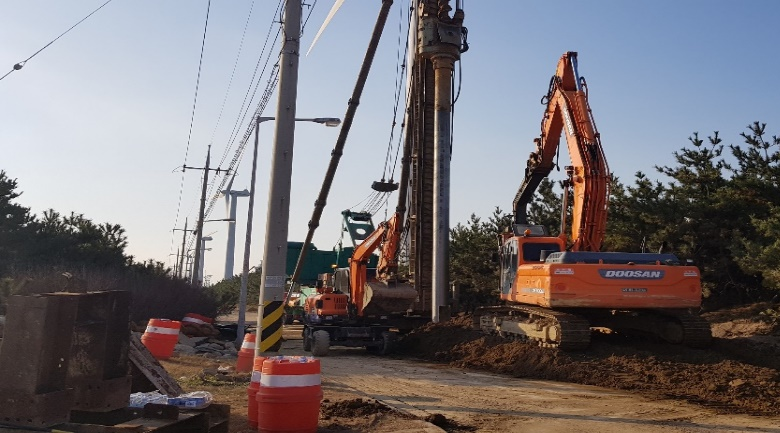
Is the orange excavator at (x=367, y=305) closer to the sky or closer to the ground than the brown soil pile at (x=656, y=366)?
closer to the sky

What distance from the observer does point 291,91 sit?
38.4 ft

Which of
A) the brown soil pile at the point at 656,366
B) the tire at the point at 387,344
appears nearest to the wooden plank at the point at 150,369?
the brown soil pile at the point at 656,366

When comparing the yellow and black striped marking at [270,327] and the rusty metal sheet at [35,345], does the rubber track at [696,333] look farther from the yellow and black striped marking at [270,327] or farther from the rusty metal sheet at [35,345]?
the rusty metal sheet at [35,345]

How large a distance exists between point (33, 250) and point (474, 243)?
68.0 ft

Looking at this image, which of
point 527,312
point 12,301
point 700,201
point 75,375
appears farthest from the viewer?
point 700,201

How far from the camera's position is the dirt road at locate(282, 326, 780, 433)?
340 inches

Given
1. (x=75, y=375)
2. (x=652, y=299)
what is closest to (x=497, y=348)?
(x=652, y=299)

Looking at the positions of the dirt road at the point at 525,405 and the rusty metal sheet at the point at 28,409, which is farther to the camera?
the dirt road at the point at 525,405

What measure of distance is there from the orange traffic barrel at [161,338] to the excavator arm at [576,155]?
9.20 meters

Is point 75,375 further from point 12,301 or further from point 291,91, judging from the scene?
point 291,91

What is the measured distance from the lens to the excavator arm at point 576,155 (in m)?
15.6

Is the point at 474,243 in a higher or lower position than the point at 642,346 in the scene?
higher

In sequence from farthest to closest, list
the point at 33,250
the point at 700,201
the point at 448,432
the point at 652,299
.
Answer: the point at 33,250
the point at 700,201
the point at 652,299
the point at 448,432

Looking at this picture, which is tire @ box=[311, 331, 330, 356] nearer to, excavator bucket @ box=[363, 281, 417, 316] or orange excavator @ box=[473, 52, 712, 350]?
excavator bucket @ box=[363, 281, 417, 316]
